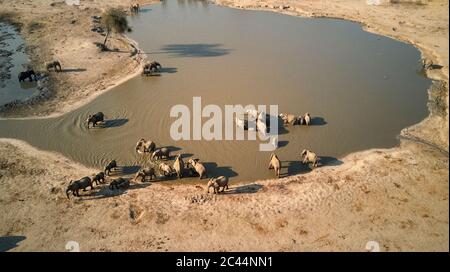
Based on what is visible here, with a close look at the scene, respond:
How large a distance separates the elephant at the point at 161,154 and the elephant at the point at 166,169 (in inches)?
45.5

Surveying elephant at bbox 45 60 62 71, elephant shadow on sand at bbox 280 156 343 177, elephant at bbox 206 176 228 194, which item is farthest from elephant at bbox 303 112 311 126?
elephant at bbox 45 60 62 71

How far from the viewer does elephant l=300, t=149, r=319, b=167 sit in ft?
59.6

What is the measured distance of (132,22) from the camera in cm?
3888

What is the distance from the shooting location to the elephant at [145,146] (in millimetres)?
19125

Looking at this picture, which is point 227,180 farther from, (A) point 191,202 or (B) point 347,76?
(B) point 347,76

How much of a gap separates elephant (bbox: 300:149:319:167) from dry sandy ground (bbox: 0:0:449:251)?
0.53 meters

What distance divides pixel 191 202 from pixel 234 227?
2.29m

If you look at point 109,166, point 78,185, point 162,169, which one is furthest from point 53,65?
point 162,169

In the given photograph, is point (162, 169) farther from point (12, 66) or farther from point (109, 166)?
point (12, 66)

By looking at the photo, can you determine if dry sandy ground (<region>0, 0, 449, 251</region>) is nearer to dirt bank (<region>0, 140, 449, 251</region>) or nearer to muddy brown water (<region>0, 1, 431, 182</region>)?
dirt bank (<region>0, 140, 449, 251</region>)

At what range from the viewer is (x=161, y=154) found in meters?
18.8

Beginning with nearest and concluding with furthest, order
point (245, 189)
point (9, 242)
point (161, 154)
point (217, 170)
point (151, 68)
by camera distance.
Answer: point (9, 242), point (245, 189), point (217, 170), point (161, 154), point (151, 68)

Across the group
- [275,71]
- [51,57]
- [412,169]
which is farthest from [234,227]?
[51,57]

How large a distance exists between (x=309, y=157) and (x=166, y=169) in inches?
270
